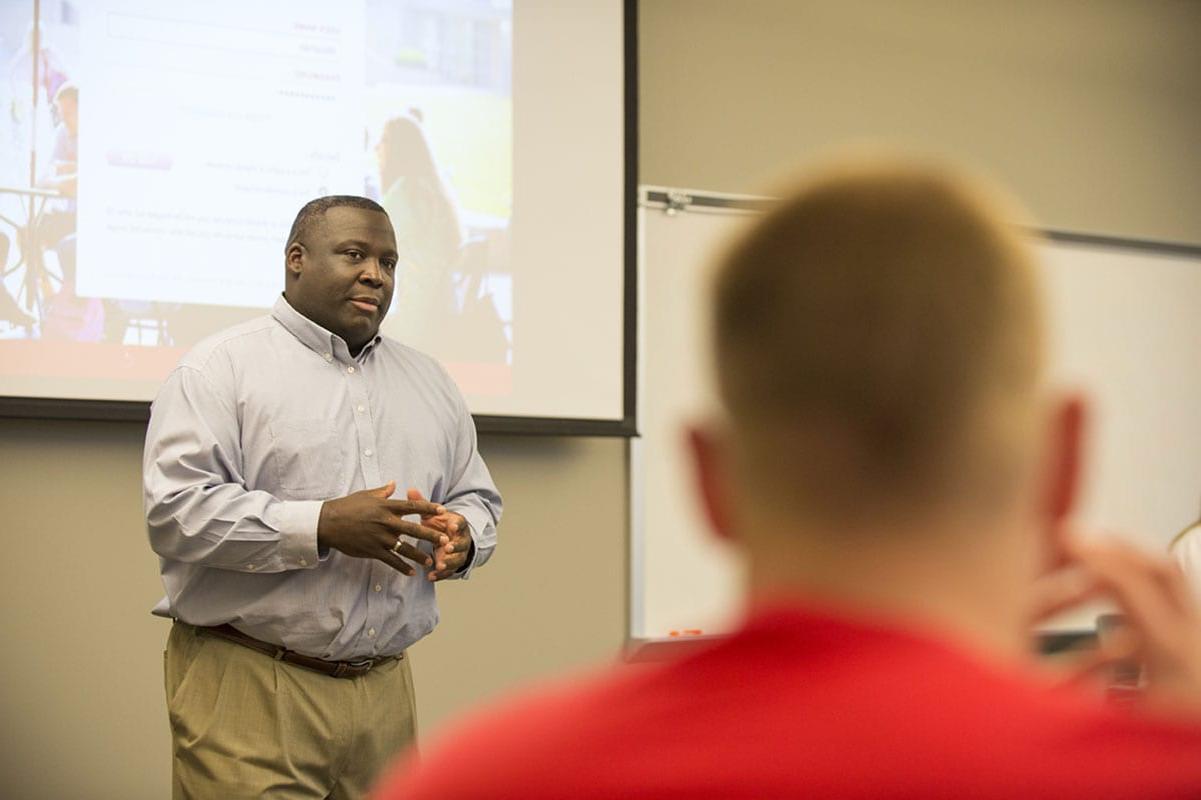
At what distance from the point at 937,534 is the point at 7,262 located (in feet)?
10.3

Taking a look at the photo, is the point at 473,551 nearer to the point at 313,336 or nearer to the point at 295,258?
the point at 313,336

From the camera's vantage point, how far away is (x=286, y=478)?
2.33m

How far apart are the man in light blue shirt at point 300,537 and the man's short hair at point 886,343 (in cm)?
164

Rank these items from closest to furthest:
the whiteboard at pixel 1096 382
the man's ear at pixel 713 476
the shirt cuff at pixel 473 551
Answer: the man's ear at pixel 713 476
the shirt cuff at pixel 473 551
the whiteboard at pixel 1096 382

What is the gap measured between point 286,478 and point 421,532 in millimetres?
298

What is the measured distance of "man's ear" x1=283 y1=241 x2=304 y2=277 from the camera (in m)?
2.53

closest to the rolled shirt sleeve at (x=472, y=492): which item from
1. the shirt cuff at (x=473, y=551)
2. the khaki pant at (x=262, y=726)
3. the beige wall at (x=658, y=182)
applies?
the shirt cuff at (x=473, y=551)

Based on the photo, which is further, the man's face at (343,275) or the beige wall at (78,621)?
the beige wall at (78,621)

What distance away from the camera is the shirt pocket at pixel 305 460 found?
232cm

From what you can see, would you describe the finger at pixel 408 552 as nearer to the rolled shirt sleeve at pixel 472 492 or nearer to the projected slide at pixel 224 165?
the rolled shirt sleeve at pixel 472 492

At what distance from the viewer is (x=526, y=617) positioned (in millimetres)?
3834

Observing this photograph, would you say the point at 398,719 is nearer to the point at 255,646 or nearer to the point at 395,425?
the point at 255,646

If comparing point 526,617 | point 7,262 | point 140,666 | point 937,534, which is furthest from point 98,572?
point 937,534

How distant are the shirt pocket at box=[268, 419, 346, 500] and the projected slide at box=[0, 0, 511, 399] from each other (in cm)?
115
